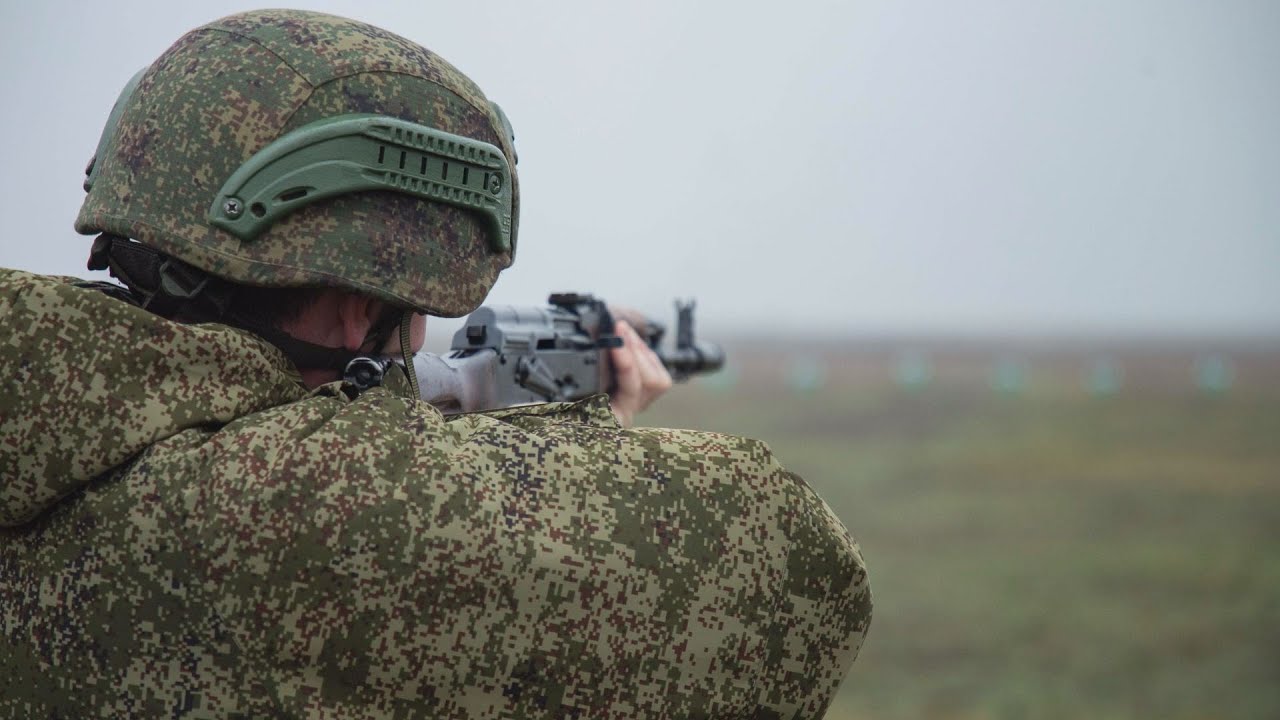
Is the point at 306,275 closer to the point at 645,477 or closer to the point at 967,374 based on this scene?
the point at 645,477

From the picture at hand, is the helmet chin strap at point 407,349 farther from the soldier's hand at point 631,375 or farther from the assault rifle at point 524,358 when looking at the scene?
the soldier's hand at point 631,375

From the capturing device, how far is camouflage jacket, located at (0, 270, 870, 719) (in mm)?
1122

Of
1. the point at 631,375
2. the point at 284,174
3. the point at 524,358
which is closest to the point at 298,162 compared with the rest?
the point at 284,174

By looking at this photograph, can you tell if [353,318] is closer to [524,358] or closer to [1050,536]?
[524,358]

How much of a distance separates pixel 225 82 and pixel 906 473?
9.95m

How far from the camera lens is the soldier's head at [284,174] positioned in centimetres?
132

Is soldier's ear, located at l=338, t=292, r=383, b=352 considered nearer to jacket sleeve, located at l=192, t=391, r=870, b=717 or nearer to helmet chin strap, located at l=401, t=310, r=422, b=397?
helmet chin strap, located at l=401, t=310, r=422, b=397

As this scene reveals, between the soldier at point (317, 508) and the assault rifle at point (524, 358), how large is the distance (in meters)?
0.72

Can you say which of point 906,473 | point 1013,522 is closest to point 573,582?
point 1013,522

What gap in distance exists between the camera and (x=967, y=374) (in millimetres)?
19984

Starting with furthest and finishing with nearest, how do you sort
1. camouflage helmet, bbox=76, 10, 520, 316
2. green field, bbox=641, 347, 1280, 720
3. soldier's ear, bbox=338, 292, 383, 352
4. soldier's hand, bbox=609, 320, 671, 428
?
green field, bbox=641, 347, 1280, 720 → soldier's hand, bbox=609, 320, 671, 428 → soldier's ear, bbox=338, 292, 383, 352 → camouflage helmet, bbox=76, 10, 520, 316

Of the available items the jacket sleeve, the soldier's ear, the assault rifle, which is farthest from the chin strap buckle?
the assault rifle

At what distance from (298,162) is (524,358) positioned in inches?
50.2

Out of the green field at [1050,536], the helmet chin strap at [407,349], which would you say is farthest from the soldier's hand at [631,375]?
the green field at [1050,536]
